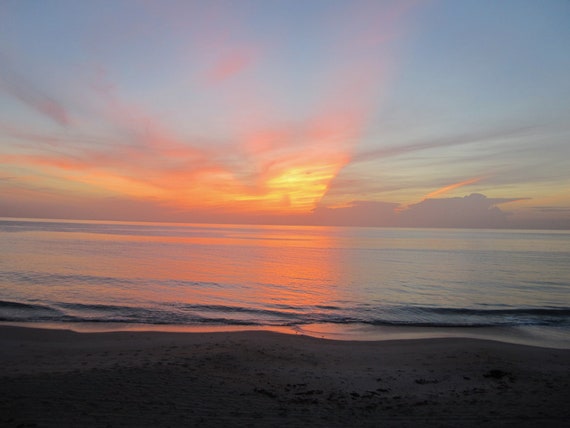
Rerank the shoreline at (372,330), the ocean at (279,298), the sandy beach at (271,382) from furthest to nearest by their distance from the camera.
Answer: the ocean at (279,298)
the shoreline at (372,330)
the sandy beach at (271,382)

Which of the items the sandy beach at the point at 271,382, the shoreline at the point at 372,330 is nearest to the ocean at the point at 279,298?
the shoreline at the point at 372,330

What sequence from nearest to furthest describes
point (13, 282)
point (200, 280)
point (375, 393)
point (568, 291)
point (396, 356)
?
point (375, 393) < point (396, 356) < point (13, 282) < point (568, 291) < point (200, 280)

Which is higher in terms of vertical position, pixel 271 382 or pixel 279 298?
pixel 271 382

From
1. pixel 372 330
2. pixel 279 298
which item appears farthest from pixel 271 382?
pixel 279 298

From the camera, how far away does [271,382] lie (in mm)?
10172

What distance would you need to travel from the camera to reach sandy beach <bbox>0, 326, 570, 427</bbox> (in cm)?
802

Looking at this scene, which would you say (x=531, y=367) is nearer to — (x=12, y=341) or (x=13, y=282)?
(x=12, y=341)

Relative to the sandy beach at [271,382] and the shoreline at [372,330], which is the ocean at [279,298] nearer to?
the shoreline at [372,330]

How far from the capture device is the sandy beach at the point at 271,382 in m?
8.02

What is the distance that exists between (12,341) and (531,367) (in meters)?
18.9

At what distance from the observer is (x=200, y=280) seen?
34250 mm

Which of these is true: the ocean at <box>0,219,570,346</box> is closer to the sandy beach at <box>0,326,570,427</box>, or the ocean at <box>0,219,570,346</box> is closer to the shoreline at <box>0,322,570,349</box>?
the shoreline at <box>0,322,570,349</box>

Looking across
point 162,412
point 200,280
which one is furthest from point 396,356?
point 200,280

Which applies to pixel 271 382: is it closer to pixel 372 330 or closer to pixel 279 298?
pixel 372 330
